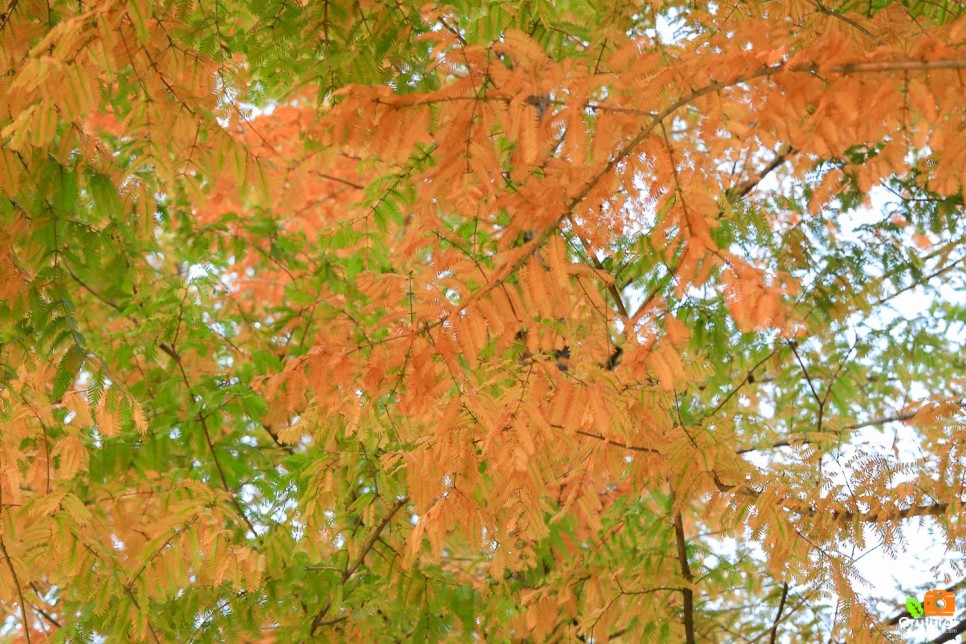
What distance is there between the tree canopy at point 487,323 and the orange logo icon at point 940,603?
2.9 inches

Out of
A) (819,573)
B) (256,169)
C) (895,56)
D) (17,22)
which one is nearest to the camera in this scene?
(895,56)

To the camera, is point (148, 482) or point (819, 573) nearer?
point (819, 573)

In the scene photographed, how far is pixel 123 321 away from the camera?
4543mm

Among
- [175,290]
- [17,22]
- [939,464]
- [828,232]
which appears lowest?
[939,464]

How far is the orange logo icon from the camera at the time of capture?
384cm

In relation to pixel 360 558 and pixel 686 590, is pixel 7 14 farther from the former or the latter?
pixel 686 590

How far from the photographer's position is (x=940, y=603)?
3883 mm

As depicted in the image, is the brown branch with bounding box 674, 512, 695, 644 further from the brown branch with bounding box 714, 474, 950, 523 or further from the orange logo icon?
the orange logo icon

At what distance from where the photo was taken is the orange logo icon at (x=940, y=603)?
3.84 metres

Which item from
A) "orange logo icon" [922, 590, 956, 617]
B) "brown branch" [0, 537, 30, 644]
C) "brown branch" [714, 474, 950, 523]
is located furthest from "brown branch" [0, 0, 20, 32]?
"orange logo icon" [922, 590, 956, 617]

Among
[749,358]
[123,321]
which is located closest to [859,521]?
[749,358]

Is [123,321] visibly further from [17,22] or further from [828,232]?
[828,232]

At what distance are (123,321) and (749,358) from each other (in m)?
3.00

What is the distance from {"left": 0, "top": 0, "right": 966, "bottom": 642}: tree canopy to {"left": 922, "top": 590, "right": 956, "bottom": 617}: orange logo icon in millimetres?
74
